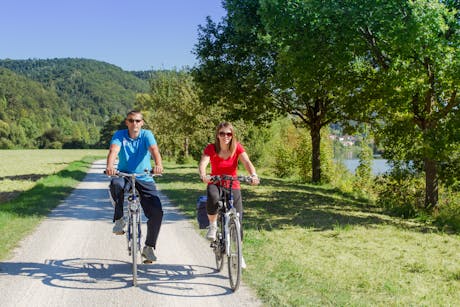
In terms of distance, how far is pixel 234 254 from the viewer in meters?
5.83

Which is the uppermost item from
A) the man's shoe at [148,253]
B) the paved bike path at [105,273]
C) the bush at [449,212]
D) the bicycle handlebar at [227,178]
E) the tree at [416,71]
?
the tree at [416,71]

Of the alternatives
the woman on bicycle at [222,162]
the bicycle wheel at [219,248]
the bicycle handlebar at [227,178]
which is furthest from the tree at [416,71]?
the bicycle wheel at [219,248]

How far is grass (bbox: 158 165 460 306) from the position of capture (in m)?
5.88

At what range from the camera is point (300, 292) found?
19.0 feet

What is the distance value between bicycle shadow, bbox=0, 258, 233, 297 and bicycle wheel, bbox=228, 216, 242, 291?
17 centimetres

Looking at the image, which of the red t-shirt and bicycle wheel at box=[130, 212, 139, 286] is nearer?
bicycle wheel at box=[130, 212, 139, 286]

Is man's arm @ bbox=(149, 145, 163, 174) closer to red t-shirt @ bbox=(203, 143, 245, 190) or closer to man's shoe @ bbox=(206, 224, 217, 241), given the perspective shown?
red t-shirt @ bbox=(203, 143, 245, 190)

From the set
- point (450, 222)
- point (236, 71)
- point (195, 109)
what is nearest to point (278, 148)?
point (195, 109)

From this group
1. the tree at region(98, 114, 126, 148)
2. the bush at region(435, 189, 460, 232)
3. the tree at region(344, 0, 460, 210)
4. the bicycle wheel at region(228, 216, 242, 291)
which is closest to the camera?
the bicycle wheel at region(228, 216, 242, 291)

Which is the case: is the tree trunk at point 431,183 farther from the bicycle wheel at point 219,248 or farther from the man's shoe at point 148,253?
the man's shoe at point 148,253

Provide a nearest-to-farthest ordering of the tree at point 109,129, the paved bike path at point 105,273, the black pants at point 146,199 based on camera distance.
Result: the paved bike path at point 105,273 → the black pants at point 146,199 → the tree at point 109,129

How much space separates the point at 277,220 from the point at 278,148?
21136mm

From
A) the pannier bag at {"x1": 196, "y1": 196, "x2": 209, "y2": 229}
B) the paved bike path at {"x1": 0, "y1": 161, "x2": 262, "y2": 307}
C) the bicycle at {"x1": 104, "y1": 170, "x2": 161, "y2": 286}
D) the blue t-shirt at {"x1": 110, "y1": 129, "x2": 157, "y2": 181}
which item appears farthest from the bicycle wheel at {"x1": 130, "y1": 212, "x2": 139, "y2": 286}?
the pannier bag at {"x1": 196, "y1": 196, "x2": 209, "y2": 229}

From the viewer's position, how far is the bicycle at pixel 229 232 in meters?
5.70
